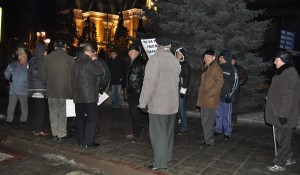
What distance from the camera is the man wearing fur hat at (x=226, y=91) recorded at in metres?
7.44

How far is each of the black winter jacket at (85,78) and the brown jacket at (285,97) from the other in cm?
335

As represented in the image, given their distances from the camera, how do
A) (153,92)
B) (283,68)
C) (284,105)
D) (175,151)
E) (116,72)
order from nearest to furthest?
(153,92), (284,105), (283,68), (175,151), (116,72)

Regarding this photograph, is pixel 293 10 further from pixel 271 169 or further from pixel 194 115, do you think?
pixel 271 169

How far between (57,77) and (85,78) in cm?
90

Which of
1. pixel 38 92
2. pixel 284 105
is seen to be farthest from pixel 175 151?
pixel 38 92

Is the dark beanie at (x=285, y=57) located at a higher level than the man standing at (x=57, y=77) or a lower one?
higher

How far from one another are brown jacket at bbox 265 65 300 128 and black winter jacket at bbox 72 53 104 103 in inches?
132

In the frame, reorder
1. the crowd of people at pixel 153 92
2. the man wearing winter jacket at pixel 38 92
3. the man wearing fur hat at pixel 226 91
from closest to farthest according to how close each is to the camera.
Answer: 1. the crowd of people at pixel 153 92
2. the man wearing fur hat at pixel 226 91
3. the man wearing winter jacket at pixel 38 92

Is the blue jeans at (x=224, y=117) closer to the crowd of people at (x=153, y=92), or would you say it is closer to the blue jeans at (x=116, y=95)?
the crowd of people at (x=153, y=92)

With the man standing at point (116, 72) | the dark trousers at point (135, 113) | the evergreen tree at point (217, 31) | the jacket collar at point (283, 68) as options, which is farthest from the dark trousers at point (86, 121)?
the evergreen tree at point (217, 31)

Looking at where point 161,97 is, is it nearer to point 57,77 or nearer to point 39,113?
point 57,77

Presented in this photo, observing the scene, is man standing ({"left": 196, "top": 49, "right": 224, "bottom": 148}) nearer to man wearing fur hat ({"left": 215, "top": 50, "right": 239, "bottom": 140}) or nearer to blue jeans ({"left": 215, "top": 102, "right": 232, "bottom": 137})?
man wearing fur hat ({"left": 215, "top": 50, "right": 239, "bottom": 140})

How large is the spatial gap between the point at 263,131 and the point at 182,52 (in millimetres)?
3556

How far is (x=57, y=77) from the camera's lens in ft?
22.6
